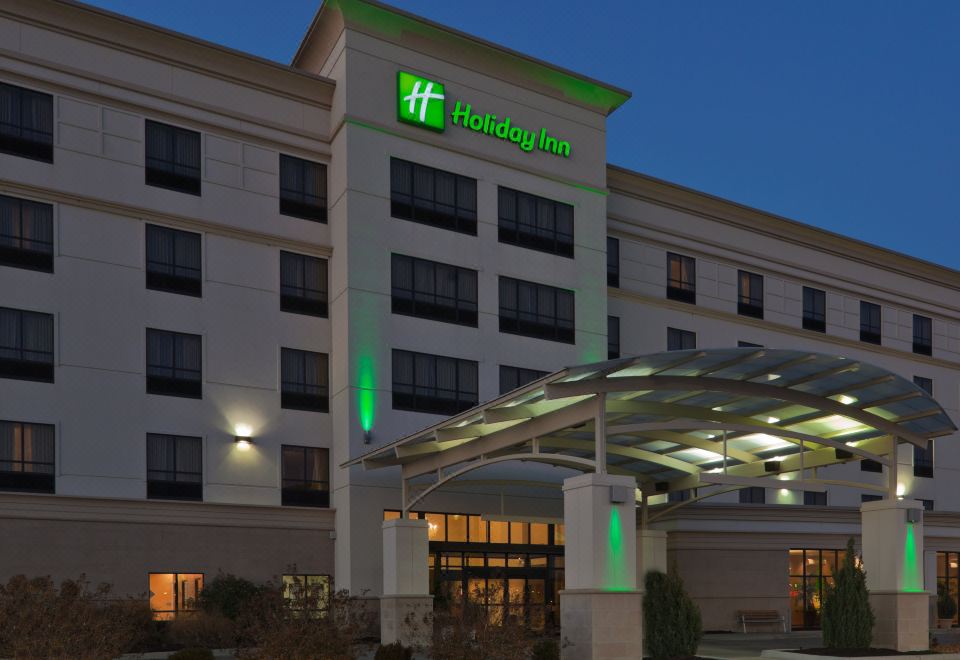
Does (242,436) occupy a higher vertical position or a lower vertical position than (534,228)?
lower

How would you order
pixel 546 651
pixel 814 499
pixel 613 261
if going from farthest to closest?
pixel 814 499, pixel 613 261, pixel 546 651

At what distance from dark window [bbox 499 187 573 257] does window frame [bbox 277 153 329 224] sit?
5.90 metres

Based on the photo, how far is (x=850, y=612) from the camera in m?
24.5

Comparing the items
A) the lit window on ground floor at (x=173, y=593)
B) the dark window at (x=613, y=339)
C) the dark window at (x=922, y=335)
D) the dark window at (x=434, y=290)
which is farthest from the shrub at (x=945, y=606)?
the lit window on ground floor at (x=173, y=593)

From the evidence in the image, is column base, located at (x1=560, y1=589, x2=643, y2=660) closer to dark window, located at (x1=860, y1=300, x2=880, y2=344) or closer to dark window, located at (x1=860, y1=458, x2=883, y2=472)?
dark window, located at (x1=860, y1=458, x2=883, y2=472)

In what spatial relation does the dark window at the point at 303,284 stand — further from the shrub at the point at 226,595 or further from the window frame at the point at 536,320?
the shrub at the point at 226,595

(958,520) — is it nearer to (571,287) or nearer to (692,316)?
(692,316)

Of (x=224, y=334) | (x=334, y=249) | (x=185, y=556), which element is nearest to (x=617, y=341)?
(x=334, y=249)

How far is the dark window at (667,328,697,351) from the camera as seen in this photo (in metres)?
41.9

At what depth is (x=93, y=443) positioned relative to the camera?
29344 millimetres

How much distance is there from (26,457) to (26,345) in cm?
294

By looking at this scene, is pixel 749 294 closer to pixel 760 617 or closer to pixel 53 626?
pixel 760 617

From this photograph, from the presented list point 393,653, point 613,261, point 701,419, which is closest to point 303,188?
point 613,261

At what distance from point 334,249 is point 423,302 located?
3.19m
